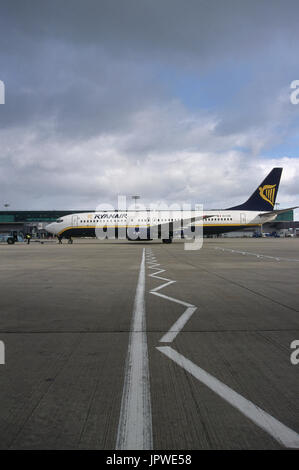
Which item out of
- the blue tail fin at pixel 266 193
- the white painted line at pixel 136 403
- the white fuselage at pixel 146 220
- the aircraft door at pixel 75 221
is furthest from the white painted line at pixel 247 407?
the blue tail fin at pixel 266 193

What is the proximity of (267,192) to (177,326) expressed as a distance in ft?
152

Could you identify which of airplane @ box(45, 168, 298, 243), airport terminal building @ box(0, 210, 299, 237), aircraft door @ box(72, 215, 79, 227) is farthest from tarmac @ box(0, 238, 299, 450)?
airport terminal building @ box(0, 210, 299, 237)

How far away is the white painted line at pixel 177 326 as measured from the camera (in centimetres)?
545

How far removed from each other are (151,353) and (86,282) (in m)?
7.35

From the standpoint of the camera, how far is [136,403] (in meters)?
3.36

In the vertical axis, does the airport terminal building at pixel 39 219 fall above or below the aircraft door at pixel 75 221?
above

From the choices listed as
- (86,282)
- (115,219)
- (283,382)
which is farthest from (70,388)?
(115,219)

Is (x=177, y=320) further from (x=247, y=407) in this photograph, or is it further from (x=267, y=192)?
(x=267, y=192)

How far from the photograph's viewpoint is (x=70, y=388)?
3.69 meters

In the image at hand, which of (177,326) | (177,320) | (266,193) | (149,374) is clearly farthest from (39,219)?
(149,374)

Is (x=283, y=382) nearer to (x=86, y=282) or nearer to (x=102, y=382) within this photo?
(x=102, y=382)

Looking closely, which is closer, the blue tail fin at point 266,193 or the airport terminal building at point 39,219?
the blue tail fin at point 266,193

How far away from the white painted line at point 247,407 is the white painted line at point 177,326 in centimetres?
88

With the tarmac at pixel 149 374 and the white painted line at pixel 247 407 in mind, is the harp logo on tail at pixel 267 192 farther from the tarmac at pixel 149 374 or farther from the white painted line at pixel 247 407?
the white painted line at pixel 247 407
